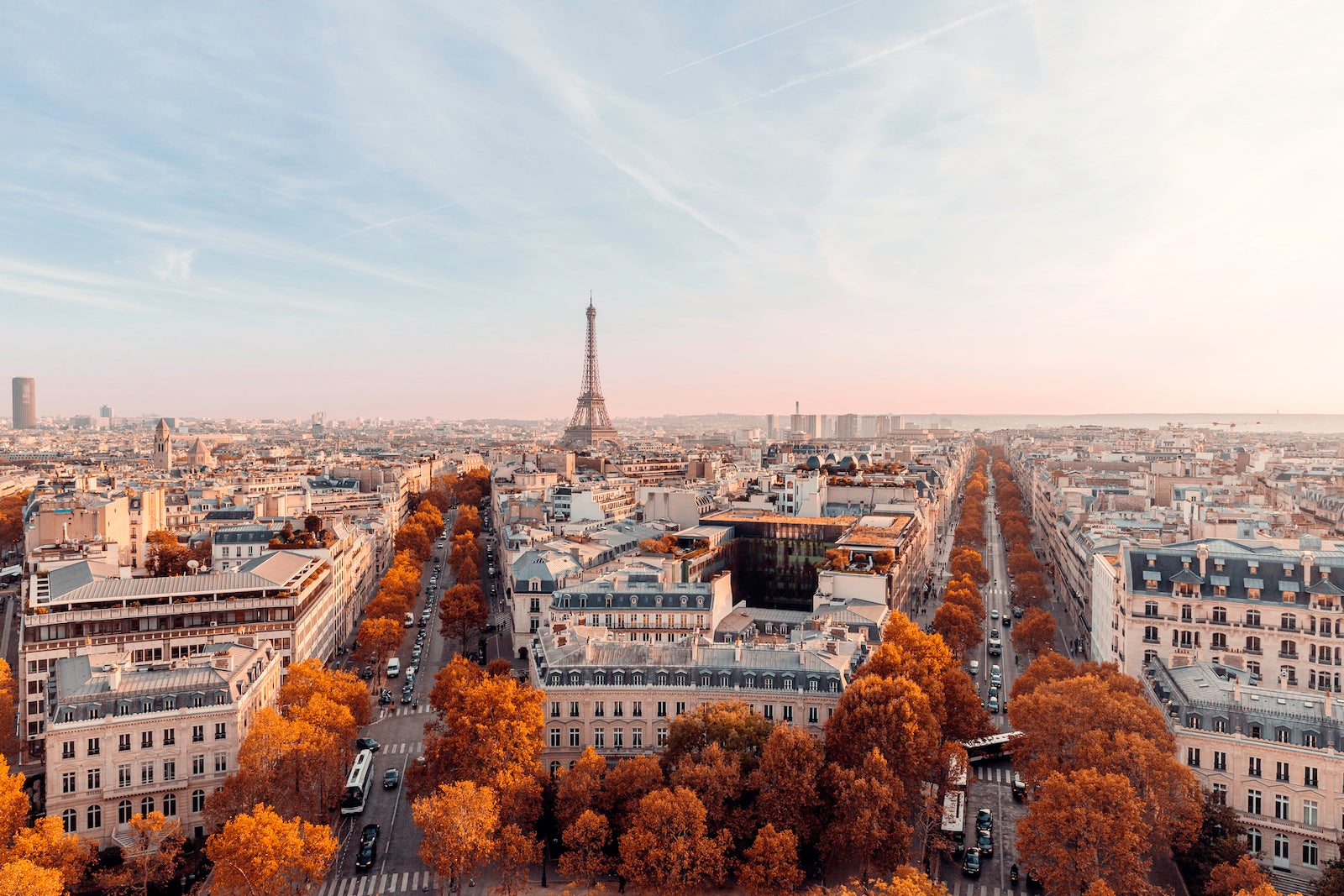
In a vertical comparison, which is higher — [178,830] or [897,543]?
[897,543]

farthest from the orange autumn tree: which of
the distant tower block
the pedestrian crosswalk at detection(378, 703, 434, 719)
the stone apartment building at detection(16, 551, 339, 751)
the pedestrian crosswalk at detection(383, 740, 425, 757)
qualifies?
the distant tower block

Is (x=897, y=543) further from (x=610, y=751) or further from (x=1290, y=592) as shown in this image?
(x=610, y=751)

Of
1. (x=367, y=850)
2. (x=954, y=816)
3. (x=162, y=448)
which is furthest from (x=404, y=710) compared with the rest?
(x=162, y=448)

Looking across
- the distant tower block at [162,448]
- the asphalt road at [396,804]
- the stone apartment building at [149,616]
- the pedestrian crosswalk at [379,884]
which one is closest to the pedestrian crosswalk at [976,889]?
the asphalt road at [396,804]

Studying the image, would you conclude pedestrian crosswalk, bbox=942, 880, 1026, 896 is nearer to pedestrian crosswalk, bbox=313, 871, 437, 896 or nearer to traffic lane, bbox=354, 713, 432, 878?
pedestrian crosswalk, bbox=313, 871, 437, 896

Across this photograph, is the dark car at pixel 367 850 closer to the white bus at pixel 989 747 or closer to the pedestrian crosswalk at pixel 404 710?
the pedestrian crosswalk at pixel 404 710

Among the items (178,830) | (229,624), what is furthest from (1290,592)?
(229,624)
